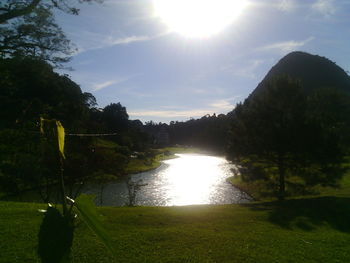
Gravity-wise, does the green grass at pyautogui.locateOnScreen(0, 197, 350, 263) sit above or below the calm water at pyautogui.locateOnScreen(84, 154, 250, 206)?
above

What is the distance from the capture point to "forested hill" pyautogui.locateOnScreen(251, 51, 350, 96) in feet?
276

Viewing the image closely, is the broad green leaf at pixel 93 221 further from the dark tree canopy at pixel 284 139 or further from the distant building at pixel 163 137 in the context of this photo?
the distant building at pixel 163 137

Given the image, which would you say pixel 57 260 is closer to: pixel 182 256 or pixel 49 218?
pixel 49 218

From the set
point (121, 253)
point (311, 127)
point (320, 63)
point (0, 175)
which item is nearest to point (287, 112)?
point (311, 127)

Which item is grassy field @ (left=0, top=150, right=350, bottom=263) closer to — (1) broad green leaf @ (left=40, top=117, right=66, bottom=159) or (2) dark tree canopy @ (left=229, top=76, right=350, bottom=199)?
(2) dark tree canopy @ (left=229, top=76, right=350, bottom=199)

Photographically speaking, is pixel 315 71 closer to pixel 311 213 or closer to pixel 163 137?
pixel 163 137

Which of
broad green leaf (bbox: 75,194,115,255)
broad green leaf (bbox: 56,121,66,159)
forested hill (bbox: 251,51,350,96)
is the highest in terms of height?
forested hill (bbox: 251,51,350,96)

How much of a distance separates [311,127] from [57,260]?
13.1 metres

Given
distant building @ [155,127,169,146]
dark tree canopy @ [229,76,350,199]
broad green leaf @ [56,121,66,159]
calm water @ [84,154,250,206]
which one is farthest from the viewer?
distant building @ [155,127,169,146]

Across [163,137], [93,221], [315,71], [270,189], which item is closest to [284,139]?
[270,189]

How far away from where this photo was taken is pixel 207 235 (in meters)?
7.63

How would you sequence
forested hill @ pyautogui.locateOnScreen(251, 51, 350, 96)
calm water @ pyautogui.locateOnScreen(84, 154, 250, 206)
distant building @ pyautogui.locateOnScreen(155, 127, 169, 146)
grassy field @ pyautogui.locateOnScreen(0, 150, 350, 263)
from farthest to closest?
distant building @ pyautogui.locateOnScreen(155, 127, 169, 146), forested hill @ pyautogui.locateOnScreen(251, 51, 350, 96), calm water @ pyautogui.locateOnScreen(84, 154, 250, 206), grassy field @ pyautogui.locateOnScreen(0, 150, 350, 263)

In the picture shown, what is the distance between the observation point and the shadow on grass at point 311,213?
9.59 m

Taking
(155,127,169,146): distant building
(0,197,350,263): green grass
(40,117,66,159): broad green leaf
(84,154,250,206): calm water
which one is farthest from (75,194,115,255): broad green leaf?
(155,127,169,146): distant building
